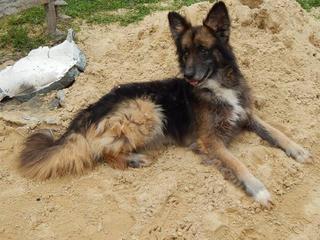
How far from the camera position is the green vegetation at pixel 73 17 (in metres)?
7.35

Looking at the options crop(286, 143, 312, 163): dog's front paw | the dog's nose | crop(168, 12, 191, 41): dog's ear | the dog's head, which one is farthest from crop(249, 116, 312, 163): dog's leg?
crop(168, 12, 191, 41): dog's ear

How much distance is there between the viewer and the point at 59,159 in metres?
4.64

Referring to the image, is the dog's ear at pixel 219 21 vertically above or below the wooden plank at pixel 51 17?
above

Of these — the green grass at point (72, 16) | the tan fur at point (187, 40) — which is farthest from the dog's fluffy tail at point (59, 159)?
the green grass at point (72, 16)

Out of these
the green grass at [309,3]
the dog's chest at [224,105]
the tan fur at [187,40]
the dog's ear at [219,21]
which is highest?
the dog's ear at [219,21]

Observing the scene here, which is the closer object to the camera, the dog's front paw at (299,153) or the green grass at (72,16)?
the dog's front paw at (299,153)

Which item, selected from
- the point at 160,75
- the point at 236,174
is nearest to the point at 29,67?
the point at 160,75

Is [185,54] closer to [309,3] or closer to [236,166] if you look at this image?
[236,166]

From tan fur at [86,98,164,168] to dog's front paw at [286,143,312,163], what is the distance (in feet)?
4.13

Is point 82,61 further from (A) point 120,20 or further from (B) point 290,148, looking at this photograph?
(B) point 290,148

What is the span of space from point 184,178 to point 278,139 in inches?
43.1

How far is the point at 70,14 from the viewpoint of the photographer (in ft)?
27.2

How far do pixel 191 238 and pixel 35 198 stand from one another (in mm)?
1492

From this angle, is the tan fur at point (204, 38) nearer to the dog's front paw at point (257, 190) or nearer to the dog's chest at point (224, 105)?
the dog's chest at point (224, 105)
